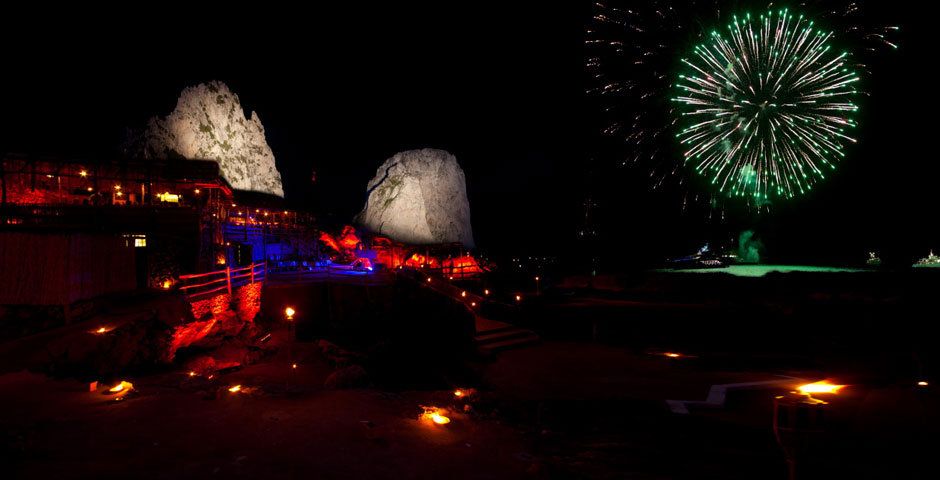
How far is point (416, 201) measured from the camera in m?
41.6

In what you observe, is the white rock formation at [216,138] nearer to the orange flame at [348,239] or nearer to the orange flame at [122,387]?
the orange flame at [348,239]

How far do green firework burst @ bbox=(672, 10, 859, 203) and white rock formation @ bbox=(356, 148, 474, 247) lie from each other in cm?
2655

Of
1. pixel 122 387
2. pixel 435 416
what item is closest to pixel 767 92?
pixel 435 416

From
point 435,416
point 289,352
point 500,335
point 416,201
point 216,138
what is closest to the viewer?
point 435,416

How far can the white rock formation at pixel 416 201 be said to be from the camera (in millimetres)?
41312

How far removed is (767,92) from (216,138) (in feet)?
128

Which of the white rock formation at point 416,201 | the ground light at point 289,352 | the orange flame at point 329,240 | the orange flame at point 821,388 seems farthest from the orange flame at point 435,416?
the white rock formation at point 416,201

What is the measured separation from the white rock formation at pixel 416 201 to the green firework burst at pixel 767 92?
26.5 m

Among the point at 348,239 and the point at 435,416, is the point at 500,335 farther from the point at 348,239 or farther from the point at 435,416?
the point at 348,239

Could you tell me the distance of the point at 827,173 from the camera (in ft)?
79.4

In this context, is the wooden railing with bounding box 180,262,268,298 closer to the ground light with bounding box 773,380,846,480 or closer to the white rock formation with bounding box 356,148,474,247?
the ground light with bounding box 773,380,846,480

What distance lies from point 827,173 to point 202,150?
44.6 meters

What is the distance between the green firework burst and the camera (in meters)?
16.0

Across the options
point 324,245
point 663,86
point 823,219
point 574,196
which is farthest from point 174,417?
point 574,196
